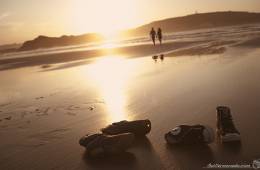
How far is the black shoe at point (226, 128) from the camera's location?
241 inches

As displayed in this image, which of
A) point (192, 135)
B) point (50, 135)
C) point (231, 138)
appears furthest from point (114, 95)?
point (231, 138)

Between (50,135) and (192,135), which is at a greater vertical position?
(192,135)

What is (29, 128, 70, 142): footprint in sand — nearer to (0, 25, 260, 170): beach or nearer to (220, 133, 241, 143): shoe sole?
(0, 25, 260, 170): beach

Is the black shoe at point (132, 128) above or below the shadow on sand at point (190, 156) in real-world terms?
above

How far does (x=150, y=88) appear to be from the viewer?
12.0m

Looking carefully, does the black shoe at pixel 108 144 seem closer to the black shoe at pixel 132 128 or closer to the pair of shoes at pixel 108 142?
the pair of shoes at pixel 108 142

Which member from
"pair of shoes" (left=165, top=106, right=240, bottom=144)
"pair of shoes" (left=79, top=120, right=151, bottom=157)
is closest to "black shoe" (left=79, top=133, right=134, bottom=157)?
"pair of shoes" (left=79, top=120, right=151, bottom=157)

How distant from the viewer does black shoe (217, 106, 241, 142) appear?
611 centimetres

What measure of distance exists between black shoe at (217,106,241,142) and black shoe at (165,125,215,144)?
20 centimetres

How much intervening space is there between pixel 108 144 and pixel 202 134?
150cm

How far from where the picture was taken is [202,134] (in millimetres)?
6199

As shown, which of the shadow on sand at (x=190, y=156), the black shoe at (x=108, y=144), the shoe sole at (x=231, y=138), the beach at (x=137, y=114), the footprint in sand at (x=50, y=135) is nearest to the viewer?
the shadow on sand at (x=190, y=156)

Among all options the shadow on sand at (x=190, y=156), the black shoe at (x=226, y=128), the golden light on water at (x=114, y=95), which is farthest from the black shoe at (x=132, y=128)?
the golden light on water at (x=114, y=95)

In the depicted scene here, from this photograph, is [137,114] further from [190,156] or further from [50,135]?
[190,156]
